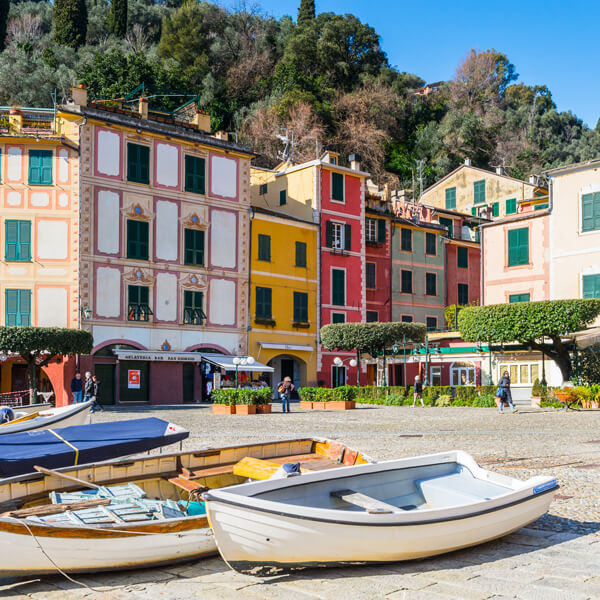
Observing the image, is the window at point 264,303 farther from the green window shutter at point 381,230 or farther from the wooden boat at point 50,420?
the wooden boat at point 50,420

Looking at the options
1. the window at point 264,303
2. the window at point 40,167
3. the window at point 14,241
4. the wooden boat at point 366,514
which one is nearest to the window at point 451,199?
the window at point 264,303

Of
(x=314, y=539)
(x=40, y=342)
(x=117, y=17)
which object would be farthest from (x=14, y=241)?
(x=117, y=17)

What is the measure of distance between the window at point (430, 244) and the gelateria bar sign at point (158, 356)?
18.8m

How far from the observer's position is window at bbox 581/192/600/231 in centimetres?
3644

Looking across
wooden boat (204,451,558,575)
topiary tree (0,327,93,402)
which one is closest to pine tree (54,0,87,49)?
topiary tree (0,327,93,402)

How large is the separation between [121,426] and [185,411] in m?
18.1

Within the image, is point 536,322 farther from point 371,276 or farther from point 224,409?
point 371,276

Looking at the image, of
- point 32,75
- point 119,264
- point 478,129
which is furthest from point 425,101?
point 119,264

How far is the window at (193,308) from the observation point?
3888cm

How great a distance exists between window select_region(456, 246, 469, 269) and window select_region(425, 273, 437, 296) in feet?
8.88

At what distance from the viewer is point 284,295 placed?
42.9 metres

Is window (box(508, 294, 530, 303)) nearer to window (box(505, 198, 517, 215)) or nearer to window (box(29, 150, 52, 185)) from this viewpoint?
window (box(505, 198, 517, 215))

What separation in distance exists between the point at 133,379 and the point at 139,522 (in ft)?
97.1

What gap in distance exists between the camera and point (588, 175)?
36.6 meters
